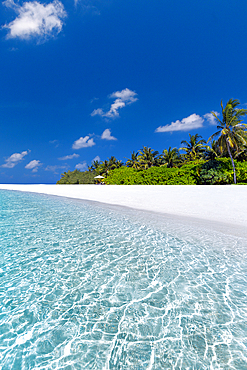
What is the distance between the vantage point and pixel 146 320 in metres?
2.55

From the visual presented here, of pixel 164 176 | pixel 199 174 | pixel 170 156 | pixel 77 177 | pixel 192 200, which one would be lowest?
pixel 192 200

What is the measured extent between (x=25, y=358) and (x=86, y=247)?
3.04m

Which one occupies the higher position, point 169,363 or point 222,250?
point 222,250

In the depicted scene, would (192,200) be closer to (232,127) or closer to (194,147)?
(232,127)

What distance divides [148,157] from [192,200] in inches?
885

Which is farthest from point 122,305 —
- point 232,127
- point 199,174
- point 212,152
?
A: point 212,152

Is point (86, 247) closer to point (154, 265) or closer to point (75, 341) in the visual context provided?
point (154, 265)

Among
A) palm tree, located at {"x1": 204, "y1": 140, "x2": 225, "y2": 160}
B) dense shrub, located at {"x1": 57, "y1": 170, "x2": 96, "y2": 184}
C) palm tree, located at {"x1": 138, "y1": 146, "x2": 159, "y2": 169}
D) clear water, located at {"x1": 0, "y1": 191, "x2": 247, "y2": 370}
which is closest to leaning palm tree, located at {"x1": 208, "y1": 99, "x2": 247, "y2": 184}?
palm tree, located at {"x1": 204, "y1": 140, "x2": 225, "y2": 160}

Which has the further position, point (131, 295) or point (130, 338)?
point (131, 295)

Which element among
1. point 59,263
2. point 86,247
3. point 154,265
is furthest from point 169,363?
point 86,247

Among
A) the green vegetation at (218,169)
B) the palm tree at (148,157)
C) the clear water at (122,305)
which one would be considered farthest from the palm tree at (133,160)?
the clear water at (122,305)

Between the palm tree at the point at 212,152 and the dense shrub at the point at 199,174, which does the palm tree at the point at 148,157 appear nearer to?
the palm tree at the point at 212,152

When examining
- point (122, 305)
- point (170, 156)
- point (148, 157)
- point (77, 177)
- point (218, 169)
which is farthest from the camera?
point (77, 177)

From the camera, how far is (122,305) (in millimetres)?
2846
